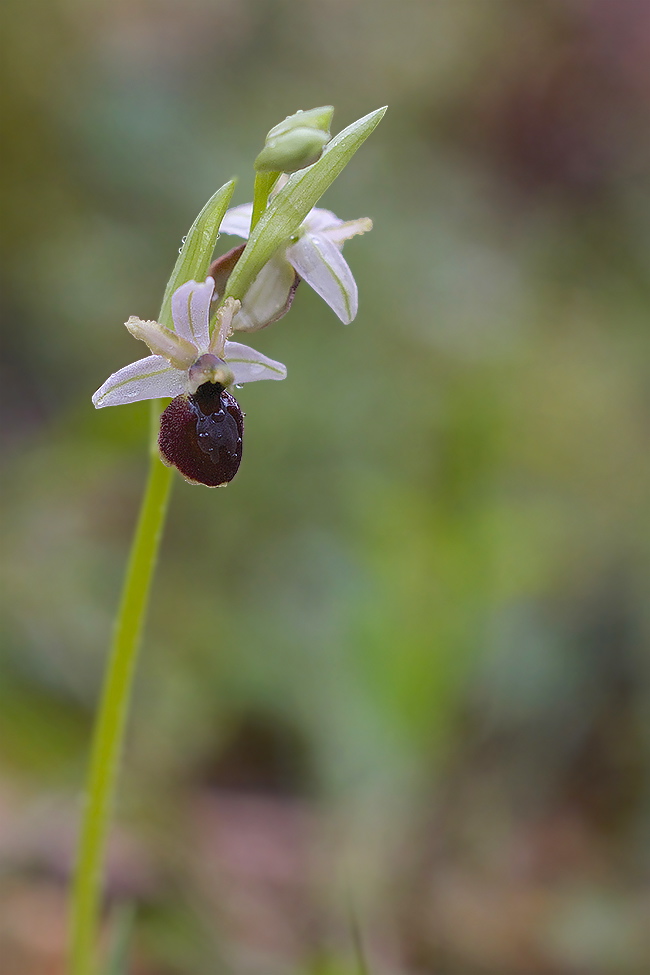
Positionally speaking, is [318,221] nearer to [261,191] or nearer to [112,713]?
[261,191]

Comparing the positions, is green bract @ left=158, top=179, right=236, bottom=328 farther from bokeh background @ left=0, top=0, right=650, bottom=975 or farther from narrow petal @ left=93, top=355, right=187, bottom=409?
bokeh background @ left=0, top=0, right=650, bottom=975

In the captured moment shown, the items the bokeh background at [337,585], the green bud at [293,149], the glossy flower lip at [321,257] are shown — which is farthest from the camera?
the bokeh background at [337,585]

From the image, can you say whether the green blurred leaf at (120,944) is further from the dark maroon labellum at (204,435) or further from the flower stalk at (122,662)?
the dark maroon labellum at (204,435)

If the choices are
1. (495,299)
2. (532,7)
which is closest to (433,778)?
(495,299)

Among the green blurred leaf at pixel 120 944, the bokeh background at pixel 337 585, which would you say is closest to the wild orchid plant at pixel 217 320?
the green blurred leaf at pixel 120 944

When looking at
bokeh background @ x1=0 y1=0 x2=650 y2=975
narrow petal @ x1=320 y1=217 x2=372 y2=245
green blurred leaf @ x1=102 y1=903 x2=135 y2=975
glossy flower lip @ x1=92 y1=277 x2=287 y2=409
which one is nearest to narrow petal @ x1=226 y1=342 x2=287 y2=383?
glossy flower lip @ x1=92 y1=277 x2=287 y2=409

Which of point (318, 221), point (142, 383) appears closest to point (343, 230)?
point (318, 221)
